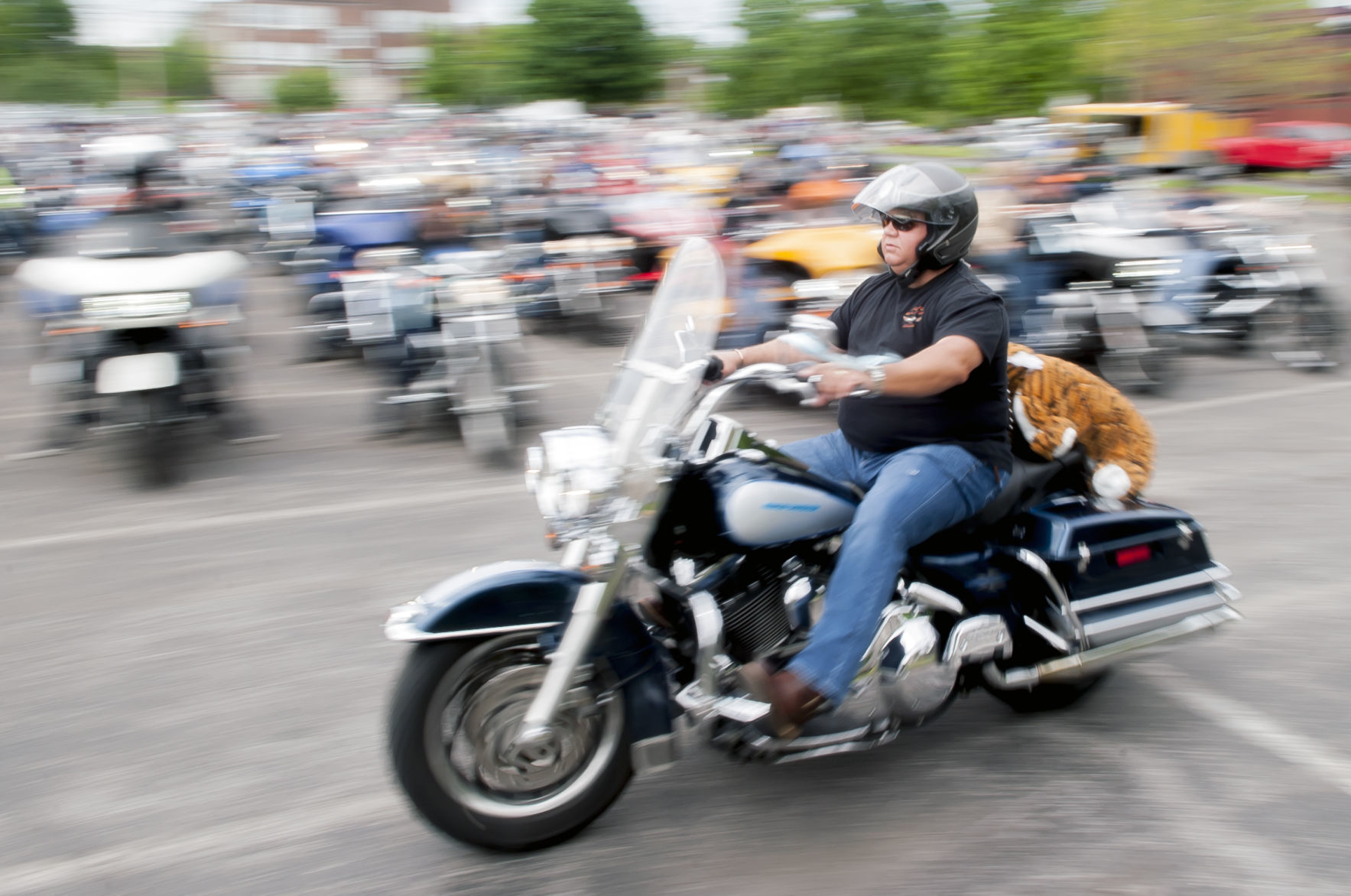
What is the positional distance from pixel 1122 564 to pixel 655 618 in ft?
5.17

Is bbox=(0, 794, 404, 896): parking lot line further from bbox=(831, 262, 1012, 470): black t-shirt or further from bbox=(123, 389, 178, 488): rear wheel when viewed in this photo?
bbox=(123, 389, 178, 488): rear wheel

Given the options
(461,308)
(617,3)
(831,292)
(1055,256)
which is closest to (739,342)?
(831,292)

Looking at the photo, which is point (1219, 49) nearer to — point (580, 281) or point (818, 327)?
point (580, 281)

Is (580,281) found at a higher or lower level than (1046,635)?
higher

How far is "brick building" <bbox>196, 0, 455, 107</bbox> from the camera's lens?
105750 mm

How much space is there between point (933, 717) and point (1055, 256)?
6.79 m

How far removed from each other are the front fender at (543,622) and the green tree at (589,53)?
8119 centimetres

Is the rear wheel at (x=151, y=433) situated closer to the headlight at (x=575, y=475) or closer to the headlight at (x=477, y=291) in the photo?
the headlight at (x=477, y=291)

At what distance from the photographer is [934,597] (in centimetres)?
339

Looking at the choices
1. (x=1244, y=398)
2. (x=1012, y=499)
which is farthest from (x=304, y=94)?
(x=1012, y=499)

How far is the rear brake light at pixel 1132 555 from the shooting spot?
144 inches

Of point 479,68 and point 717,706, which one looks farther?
point 479,68

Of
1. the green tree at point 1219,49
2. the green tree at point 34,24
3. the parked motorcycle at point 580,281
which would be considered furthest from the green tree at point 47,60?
the parked motorcycle at point 580,281

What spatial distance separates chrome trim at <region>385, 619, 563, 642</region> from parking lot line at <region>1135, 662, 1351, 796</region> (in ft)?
8.16
